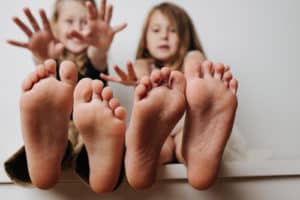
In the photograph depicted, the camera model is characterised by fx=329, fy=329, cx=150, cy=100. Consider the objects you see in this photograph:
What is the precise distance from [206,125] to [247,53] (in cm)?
77

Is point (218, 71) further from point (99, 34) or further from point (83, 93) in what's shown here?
point (99, 34)

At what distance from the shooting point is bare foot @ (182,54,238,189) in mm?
559

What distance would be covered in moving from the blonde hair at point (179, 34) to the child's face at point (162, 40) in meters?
0.02

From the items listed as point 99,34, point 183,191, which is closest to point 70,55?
point 99,34

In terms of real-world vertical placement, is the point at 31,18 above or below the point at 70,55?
above

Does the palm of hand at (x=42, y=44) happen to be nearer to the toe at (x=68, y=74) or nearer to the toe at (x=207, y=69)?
the toe at (x=68, y=74)

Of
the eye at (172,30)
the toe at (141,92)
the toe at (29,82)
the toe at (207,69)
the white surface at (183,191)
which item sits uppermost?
the eye at (172,30)

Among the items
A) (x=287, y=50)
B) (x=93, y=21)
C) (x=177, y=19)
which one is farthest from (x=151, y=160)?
(x=287, y=50)

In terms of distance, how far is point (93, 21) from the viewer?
0.87 m

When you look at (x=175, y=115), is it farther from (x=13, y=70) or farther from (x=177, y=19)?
(x=13, y=70)

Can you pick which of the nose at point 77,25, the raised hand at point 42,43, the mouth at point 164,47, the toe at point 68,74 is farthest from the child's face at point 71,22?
the toe at point 68,74

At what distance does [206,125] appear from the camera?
0.58 m

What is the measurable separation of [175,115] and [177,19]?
0.65 m

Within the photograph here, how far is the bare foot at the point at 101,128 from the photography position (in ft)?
1.76
